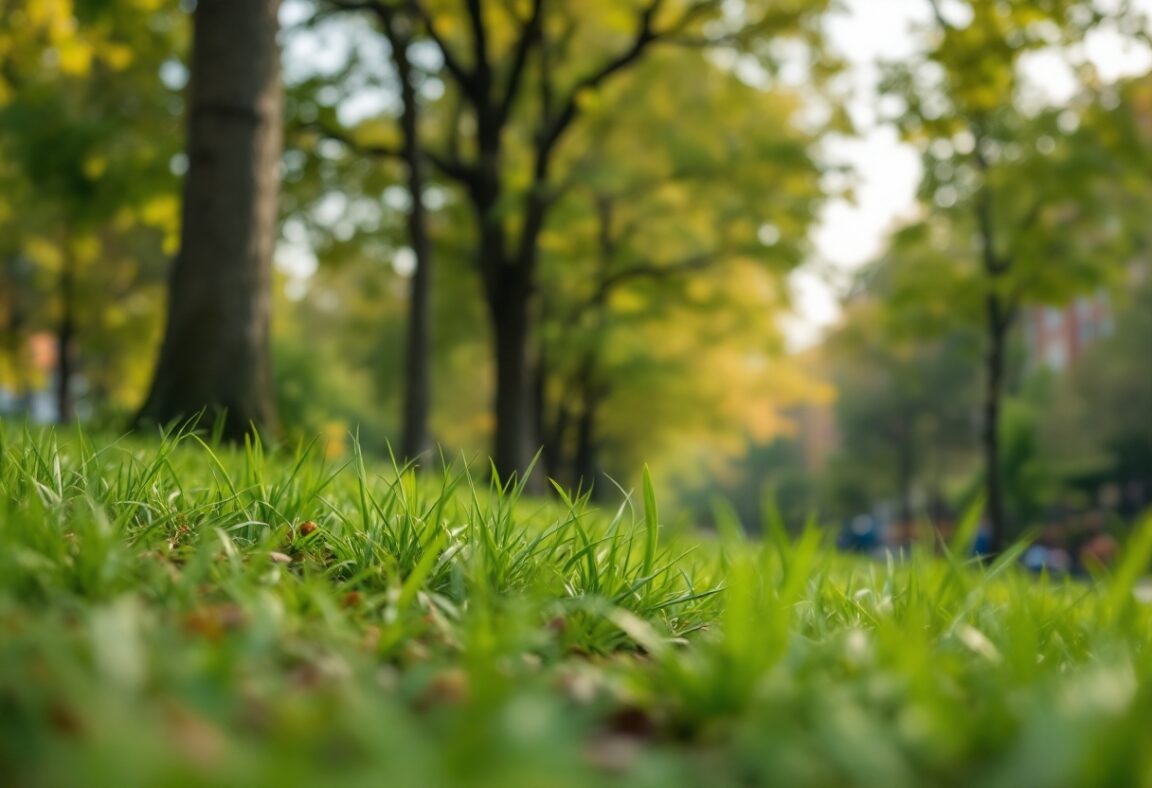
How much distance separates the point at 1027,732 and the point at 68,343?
67.9 ft

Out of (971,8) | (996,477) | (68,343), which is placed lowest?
(996,477)

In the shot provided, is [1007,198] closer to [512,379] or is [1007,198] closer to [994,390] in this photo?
[994,390]

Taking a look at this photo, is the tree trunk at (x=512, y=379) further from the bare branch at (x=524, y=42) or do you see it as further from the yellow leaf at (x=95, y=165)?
the yellow leaf at (x=95, y=165)

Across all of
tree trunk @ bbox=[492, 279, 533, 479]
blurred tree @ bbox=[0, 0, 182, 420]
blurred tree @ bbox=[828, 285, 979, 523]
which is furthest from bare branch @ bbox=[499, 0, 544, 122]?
blurred tree @ bbox=[828, 285, 979, 523]

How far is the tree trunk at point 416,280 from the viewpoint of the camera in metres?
10.7

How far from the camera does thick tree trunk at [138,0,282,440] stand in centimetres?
531

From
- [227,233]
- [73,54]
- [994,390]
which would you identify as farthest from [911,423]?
[227,233]

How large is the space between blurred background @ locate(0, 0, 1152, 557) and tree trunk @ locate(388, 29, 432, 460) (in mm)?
34

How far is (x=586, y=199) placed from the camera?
510 inches

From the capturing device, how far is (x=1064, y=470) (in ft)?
97.5

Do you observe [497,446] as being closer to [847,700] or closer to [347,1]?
[347,1]

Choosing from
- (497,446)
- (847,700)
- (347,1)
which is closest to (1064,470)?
(497,446)

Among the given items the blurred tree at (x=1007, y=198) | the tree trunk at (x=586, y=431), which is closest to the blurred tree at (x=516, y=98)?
the blurred tree at (x=1007, y=198)

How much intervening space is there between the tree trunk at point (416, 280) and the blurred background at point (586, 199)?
34 mm
